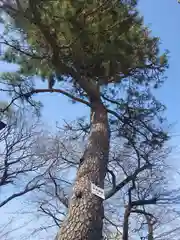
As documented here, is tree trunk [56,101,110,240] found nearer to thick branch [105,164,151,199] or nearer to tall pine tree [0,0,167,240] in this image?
tall pine tree [0,0,167,240]

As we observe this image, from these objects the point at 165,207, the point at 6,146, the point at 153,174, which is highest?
the point at 6,146

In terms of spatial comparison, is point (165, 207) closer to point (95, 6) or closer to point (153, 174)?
point (153, 174)

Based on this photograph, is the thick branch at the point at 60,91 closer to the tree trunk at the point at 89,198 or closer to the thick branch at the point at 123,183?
the tree trunk at the point at 89,198

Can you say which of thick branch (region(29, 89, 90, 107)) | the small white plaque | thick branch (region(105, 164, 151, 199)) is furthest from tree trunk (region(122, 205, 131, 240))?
the small white plaque

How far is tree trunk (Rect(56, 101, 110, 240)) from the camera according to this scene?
2648 millimetres

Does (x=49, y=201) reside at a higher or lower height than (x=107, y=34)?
lower

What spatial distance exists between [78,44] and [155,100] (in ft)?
7.07

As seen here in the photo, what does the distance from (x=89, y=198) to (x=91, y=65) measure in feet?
8.31

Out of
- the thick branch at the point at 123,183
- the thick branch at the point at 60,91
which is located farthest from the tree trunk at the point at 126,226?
the thick branch at the point at 60,91

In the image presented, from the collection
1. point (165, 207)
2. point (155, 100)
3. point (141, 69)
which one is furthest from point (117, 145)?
point (165, 207)

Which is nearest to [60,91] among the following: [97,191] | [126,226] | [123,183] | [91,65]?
[91,65]

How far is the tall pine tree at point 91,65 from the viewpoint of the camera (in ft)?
10.7

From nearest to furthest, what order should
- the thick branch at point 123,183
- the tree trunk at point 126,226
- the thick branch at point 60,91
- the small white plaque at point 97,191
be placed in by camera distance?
the small white plaque at point 97,191
the thick branch at point 60,91
the thick branch at point 123,183
the tree trunk at point 126,226

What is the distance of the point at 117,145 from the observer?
6516 millimetres
